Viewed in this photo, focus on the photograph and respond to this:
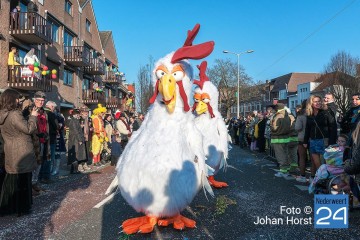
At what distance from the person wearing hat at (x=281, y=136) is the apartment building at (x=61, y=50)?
1216 cm

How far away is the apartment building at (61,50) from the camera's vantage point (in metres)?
15.2

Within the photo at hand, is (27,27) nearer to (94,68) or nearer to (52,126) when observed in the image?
(52,126)

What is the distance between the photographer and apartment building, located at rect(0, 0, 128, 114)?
50.0ft

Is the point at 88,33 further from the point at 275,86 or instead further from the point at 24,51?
the point at 275,86

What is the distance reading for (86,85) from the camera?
26.7 m

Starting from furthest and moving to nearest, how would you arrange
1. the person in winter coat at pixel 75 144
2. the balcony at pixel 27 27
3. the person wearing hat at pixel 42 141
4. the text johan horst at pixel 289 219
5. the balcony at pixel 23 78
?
the balcony at pixel 27 27 → the balcony at pixel 23 78 → the person in winter coat at pixel 75 144 → the person wearing hat at pixel 42 141 → the text johan horst at pixel 289 219

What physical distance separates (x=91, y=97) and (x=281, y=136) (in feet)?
67.7

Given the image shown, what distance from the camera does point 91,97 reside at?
84.0 ft

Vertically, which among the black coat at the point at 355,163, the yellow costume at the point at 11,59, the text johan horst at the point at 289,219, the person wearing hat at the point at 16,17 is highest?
the person wearing hat at the point at 16,17

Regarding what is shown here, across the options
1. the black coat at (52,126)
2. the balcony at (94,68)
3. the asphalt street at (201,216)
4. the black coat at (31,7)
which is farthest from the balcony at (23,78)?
the asphalt street at (201,216)

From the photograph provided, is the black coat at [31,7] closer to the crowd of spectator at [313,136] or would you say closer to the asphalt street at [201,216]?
the asphalt street at [201,216]

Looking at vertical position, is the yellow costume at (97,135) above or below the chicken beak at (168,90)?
below

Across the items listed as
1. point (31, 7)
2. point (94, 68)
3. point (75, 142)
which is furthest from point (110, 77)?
point (75, 142)

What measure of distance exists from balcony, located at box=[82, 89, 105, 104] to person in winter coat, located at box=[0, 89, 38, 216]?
20993 mm
